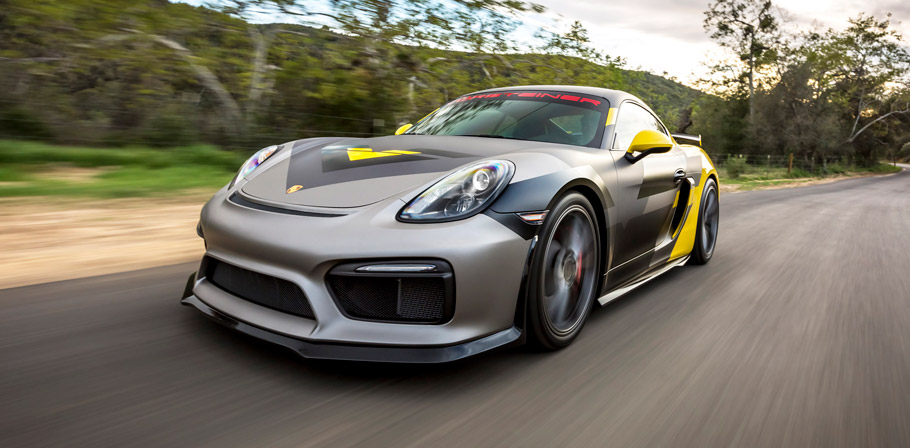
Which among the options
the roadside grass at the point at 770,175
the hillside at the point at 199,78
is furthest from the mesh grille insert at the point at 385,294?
the roadside grass at the point at 770,175

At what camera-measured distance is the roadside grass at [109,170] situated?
6180 mm

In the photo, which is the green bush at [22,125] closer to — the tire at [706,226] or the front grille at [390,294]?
the front grille at [390,294]

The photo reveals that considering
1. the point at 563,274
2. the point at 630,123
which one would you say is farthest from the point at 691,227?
the point at 563,274

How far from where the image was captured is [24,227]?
4.80 meters

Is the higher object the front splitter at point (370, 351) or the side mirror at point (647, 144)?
the side mirror at point (647, 144)

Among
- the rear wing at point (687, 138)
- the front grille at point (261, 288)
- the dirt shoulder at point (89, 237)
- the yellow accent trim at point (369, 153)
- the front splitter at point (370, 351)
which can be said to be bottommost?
the dirt shoulder at point (89, 237)

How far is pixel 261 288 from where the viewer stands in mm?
2373

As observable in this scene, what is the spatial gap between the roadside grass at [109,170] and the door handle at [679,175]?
498cm

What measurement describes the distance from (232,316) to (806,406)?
2.08 metres

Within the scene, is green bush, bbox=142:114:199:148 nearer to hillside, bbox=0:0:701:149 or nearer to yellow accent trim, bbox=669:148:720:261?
hillside, bbox=0:0:701:149

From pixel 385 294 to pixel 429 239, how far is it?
0.24m

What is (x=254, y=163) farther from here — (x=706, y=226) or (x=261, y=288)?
(x=706, y=226)

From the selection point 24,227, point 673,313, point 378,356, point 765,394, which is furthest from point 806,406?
point 24,227

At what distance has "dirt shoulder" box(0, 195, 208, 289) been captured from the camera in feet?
12.7
